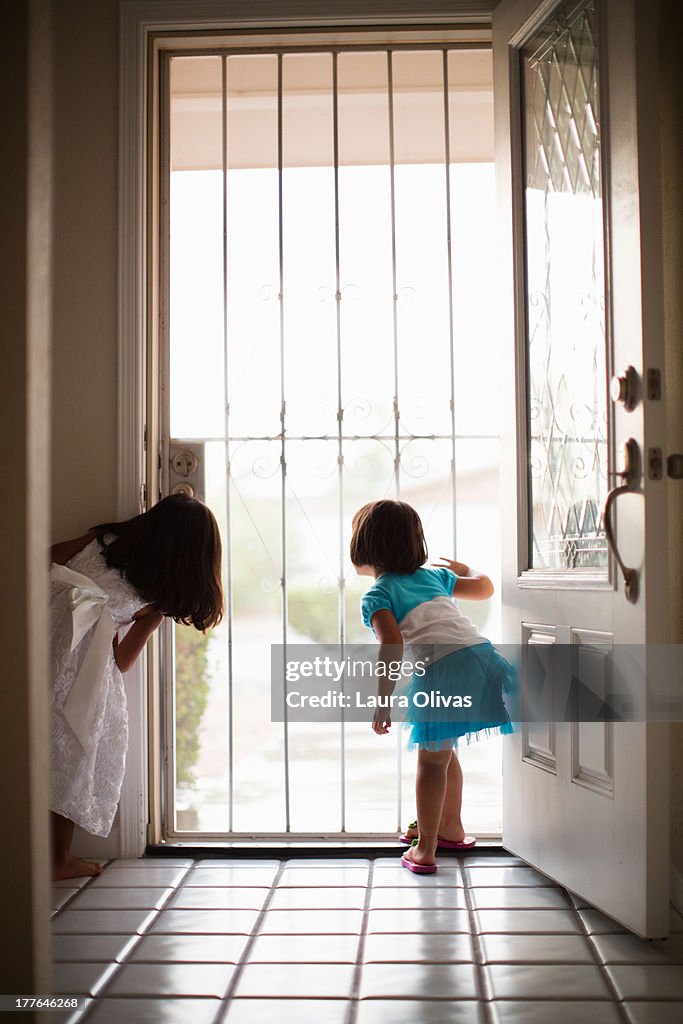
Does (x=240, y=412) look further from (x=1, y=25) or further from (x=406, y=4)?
(x=1, y=25)

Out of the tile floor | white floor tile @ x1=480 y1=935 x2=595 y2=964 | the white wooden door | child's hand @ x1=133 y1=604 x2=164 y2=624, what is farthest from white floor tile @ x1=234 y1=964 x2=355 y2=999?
child's hand @ x1=133 y1=604 x2=164 y2=624

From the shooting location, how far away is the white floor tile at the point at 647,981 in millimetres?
1681

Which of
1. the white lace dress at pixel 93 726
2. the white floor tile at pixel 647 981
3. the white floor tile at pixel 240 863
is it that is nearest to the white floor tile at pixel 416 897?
the white floor tile at pixel 240 863

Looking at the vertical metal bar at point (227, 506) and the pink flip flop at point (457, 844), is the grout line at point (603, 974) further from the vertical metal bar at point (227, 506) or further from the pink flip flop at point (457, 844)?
the vertical metal bar at point (227, 506)

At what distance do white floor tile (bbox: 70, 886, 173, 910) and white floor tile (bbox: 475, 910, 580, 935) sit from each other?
735 mm

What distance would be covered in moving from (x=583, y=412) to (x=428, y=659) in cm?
74

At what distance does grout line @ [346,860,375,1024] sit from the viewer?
162 cm

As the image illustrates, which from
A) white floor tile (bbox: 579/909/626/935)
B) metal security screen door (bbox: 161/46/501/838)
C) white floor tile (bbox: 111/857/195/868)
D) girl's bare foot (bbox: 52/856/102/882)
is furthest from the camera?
metal security screen door (bbox: 161/46/501/838)

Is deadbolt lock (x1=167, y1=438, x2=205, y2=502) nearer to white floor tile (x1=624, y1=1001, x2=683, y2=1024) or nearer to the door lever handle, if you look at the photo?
the door lever handle

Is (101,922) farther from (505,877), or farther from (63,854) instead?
(505,877)

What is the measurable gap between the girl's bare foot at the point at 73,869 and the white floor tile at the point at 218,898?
0.26 metres

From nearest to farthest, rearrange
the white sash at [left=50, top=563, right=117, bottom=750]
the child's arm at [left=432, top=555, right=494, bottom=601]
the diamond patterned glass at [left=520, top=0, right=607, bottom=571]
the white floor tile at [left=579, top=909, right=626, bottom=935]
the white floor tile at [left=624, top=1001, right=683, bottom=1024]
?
the white floor tile at [left=624, top=1001, right=683, bottom=1024]
the white floor tile at [left=579, top=909, right=626, bottom=935]
the diamond patterned glass at [left=520, top=0, right=607, bottom=571]
the white sash at [left=50, top=563, right=117, bottom=750]
the child's arm at [left=432, top=555, right=494, bottom=601]

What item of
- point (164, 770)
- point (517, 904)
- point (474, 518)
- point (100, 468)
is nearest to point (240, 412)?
point (100, 468)

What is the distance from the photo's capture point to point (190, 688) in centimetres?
303
